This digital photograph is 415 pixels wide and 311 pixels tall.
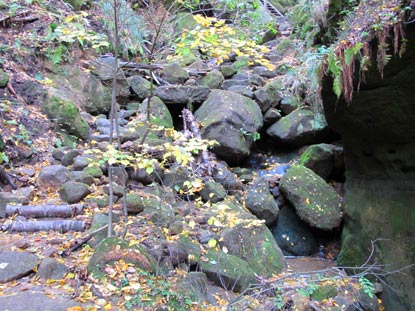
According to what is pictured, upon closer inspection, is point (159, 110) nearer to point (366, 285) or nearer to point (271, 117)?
point (271, 117)

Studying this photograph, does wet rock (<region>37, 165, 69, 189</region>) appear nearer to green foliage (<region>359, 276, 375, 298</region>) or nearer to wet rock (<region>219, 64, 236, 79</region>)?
green foliage (<region>359, 276, 375, 298</region>)

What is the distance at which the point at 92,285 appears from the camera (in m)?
3.94

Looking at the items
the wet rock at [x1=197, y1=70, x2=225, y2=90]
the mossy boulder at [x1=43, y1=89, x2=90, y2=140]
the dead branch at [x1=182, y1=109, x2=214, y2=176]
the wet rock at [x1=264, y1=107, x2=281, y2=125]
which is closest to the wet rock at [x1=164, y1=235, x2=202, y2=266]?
the dead branch at [x1=182, y1=109, x2=214, y2=176]

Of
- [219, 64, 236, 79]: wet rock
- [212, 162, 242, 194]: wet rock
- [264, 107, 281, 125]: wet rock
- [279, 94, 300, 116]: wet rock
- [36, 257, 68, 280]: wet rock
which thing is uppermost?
[219, 64, 236, 79]: wet rock

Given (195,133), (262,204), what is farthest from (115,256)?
(195,133)

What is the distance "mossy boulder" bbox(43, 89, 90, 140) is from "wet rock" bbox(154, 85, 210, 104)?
2.47 metres

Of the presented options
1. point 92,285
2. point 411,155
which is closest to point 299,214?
point 411,155

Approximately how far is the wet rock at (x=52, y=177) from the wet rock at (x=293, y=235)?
4606 millimetres

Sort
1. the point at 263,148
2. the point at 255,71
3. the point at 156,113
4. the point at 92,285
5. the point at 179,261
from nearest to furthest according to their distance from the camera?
1. the point at 92,285
2. the point at 179,261
3. the point at 156,113
4. the point at 263,148
5. the point at 255,71

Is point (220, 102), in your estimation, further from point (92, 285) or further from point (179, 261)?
point (92, 285)

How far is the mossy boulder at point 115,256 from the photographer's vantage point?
4.12 meters

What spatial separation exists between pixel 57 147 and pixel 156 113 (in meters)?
2.70

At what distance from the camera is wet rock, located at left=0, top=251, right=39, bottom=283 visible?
157 inches

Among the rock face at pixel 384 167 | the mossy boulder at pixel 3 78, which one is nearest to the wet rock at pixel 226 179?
the rock face at pixel 384 167
